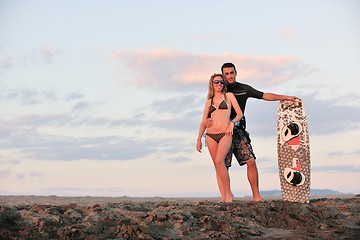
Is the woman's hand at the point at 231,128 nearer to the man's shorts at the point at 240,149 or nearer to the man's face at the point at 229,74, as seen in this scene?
the man's shorts at the point at 240,149

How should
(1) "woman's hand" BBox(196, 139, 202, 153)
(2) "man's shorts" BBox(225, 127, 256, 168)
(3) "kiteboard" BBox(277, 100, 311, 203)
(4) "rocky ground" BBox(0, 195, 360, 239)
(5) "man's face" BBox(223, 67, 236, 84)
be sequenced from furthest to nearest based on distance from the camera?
(3) "kiteboard" BBox(277, 100, 311, 203) → (5) "man's face" BBox(223, 67, 236, 84) → (2) "man's shorts" BBox(225, 127, 256, 168) → (1) "woman's hand" BBox(196, 139, 202, 153) → (4) "rocky ground" BBox(0, 195, 360, 239)

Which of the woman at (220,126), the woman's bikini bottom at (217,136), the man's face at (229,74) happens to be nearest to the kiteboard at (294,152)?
the man's face at (229,74)

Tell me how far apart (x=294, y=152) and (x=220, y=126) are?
188 centimetres

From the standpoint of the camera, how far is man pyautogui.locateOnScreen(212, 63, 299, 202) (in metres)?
9.53

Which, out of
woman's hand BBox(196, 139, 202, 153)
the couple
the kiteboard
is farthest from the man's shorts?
the kiteboard

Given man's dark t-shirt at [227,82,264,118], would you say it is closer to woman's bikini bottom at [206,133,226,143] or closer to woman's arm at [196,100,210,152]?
woman's arm at [196,100,210,152]

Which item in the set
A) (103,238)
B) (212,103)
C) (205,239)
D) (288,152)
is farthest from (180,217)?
(288,152)

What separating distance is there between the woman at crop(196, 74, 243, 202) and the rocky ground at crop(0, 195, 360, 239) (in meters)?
0.79

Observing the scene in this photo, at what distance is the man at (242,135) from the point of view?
375 inches

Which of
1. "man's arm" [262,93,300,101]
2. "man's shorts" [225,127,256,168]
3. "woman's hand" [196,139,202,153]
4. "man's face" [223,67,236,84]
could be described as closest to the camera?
Result: "woman's hand" [196,139,202,153]

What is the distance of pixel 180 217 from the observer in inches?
275

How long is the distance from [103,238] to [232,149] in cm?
386

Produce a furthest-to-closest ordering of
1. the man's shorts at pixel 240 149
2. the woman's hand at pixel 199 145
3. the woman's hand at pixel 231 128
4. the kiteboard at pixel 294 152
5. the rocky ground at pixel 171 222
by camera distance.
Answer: the kiteboard at pixel 294 152 → the man's shorts at pixel 240 149 → the woman's hand at pixel 199 145 → the woman's hand at pixel 231 128 → the rocky ground at pixel 171 222

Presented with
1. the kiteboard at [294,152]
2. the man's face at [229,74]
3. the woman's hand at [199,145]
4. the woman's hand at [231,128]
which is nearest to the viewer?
the woman's hand at [231,128]
